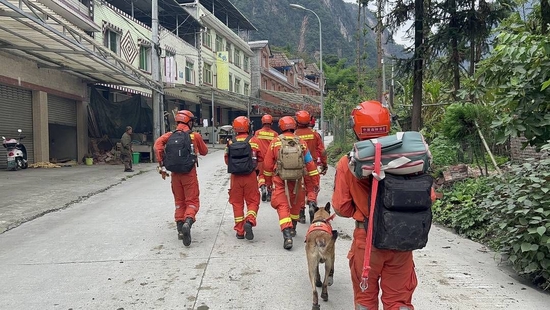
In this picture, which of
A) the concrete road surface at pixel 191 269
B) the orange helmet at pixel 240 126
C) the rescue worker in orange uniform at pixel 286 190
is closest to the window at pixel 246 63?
the concrete road surface at pixel 191 269

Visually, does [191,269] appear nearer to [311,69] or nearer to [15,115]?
[15,115]

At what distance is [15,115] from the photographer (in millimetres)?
14695

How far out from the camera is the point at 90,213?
26.7 feet

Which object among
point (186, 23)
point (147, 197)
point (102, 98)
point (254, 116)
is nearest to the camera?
point (147, 197)

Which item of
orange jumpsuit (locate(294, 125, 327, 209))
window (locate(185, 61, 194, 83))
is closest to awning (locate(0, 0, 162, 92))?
orange jumpsuit (locate(294, 125, 327, 209))

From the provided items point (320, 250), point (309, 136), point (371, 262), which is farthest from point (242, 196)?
point (371, 262)

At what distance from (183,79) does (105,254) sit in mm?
24173

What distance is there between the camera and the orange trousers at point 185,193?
6020 millimetres

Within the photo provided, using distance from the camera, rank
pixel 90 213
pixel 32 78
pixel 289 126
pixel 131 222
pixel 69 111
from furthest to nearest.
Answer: pixel 69 111 → pixel 32 78 → pixel 90 213 → pixel 131 222 → pixel 289 126

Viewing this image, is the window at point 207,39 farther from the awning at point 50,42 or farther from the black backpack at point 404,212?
the black backpack at point 404,212

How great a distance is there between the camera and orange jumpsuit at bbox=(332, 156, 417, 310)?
9.41ft

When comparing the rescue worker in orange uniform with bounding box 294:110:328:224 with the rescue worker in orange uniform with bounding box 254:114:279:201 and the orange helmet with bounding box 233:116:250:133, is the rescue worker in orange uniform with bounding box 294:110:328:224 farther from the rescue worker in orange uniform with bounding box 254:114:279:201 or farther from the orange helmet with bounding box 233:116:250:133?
the orange helmet with bounding box 233:116:250:133

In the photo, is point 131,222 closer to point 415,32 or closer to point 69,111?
point 415,32

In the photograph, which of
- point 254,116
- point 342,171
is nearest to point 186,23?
point 254,116
